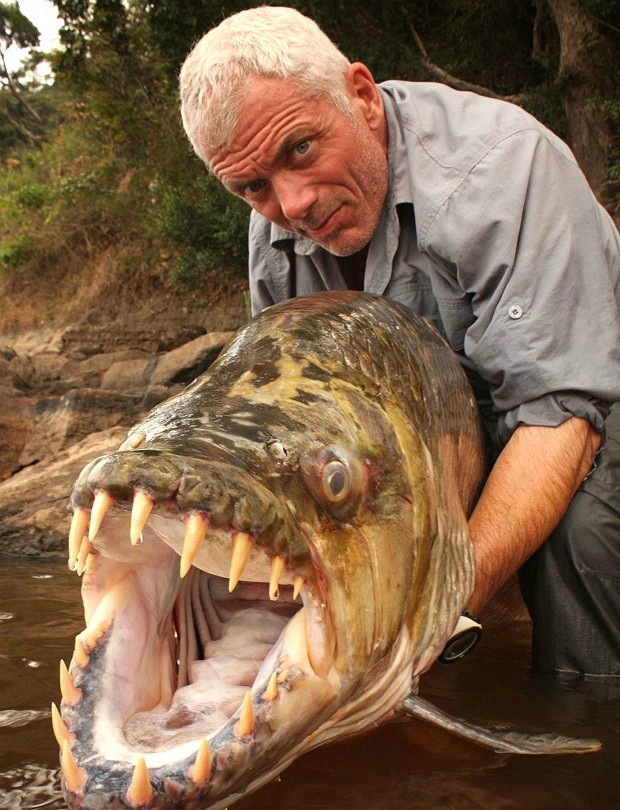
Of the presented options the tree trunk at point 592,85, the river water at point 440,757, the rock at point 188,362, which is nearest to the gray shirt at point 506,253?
the river water at point 440,757

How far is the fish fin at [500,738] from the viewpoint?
181 centimetres

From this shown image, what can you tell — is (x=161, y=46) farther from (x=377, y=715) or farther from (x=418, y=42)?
(x=377, y=715)

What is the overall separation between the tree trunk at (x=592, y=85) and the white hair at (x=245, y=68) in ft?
25.2

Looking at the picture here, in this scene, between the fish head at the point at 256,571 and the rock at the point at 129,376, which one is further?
the rock at the point at 129,376

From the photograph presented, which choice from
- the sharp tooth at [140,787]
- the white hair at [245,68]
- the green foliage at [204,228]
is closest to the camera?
the sharp tooth at [140,787]

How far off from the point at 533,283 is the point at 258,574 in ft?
4.27

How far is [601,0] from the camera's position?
9.09 metres

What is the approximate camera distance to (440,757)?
6.23 feet

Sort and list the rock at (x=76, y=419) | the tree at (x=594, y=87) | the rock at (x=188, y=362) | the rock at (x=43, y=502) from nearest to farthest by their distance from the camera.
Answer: the rock at (x=43, y=502) < the rock at (x=76, y=419) < the rock at (x=188, y=362) < the tree at (x=594, y=87)

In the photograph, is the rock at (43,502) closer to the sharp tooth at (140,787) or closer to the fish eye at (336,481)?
the fish eye at (336,481)

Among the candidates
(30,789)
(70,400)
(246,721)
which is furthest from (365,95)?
(70,400)

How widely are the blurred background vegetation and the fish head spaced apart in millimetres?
8458

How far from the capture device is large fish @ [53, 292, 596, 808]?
1.42 metres

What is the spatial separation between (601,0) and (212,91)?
7.98m
